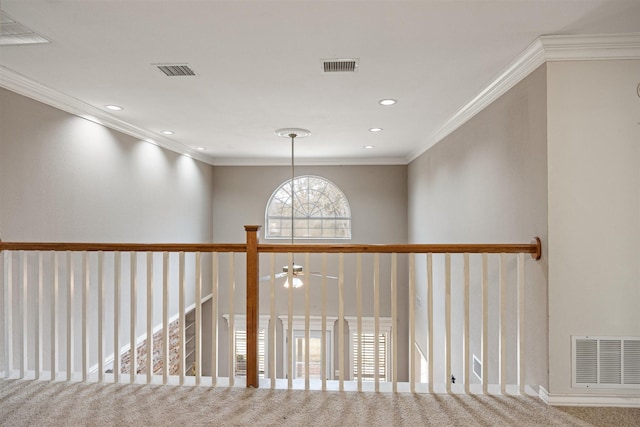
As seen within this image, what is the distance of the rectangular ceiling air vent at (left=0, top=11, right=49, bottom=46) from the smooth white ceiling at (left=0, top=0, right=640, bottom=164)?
0.05 m

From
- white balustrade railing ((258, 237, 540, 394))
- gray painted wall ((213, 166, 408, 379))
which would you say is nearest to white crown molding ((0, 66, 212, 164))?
white balustrade railing ((258, 237, 540, 394))

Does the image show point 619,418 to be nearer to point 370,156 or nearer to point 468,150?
point 468,150

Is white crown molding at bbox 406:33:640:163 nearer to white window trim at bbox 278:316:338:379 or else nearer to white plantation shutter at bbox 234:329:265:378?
white window trim at bbox 278:316:338:379

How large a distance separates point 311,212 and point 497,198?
185 inches

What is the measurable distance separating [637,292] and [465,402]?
122 centimetres

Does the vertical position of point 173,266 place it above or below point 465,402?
above

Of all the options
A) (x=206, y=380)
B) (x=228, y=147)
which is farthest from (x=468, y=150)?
(x=228, y=147)

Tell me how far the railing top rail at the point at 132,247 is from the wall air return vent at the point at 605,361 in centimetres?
218

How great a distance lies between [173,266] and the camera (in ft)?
18.7

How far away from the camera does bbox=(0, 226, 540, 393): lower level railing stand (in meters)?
2.42

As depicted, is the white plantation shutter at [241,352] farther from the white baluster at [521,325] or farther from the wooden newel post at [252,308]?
the white baluster at [521,325]

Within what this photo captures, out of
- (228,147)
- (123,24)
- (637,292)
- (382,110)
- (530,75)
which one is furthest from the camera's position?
(228,147)

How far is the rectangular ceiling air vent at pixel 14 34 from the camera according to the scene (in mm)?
2049

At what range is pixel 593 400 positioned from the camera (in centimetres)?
229
